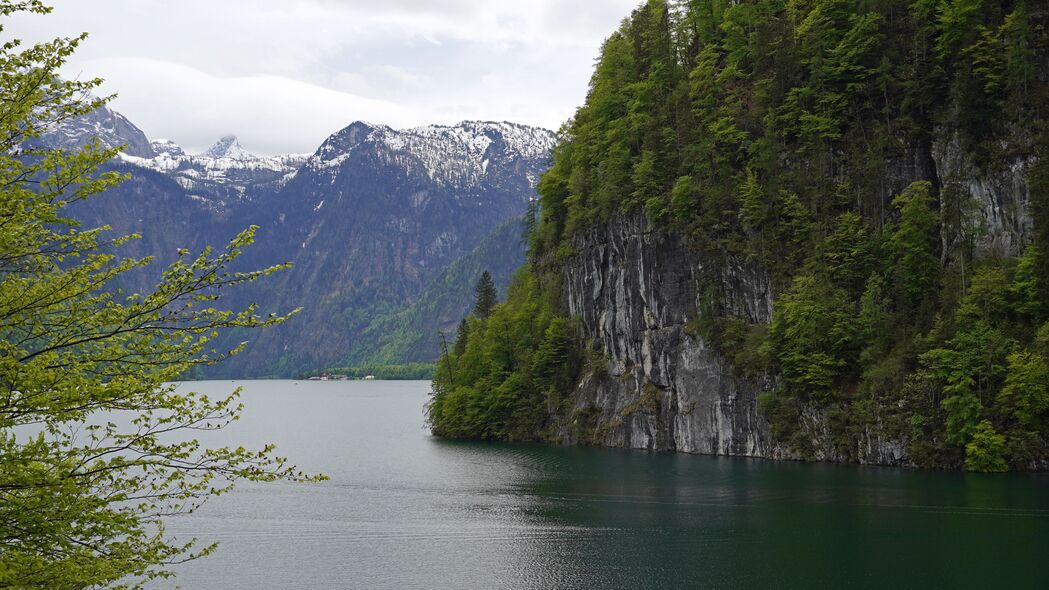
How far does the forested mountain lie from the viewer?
Answer: 206 feet

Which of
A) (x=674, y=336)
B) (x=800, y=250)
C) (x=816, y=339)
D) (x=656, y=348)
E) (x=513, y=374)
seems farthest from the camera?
(x=513, y=374)

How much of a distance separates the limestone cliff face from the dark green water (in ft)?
16.5

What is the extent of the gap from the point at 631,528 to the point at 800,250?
1469 inches

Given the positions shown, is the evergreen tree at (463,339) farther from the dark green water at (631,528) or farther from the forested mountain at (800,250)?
the dark green water at (631,528)

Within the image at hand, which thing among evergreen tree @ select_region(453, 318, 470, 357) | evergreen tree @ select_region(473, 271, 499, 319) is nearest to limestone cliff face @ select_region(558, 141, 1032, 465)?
evergreen tree @ select_region(453, 318, 470, 357)

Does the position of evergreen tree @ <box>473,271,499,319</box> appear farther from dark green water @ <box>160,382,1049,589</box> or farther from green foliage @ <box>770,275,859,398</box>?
green foliage @ <box>770,275,859,398</box>

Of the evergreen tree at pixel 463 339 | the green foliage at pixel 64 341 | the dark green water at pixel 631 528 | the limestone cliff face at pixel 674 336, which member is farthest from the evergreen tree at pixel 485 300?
the green foliage at pixel 64 341

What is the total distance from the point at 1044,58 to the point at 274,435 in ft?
295

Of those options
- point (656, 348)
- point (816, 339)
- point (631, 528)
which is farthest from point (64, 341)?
point (656, 348)

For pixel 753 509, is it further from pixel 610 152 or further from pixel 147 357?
pixel 610 152

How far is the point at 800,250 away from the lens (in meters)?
75.2

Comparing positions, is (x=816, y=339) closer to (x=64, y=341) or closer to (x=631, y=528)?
(x=631, y=528)

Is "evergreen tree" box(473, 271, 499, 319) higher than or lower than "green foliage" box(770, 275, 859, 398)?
higher

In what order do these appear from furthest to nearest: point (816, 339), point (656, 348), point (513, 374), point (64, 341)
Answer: point (513, 374) < point (656, 348) < point (816, 339) < point (64, 341)
